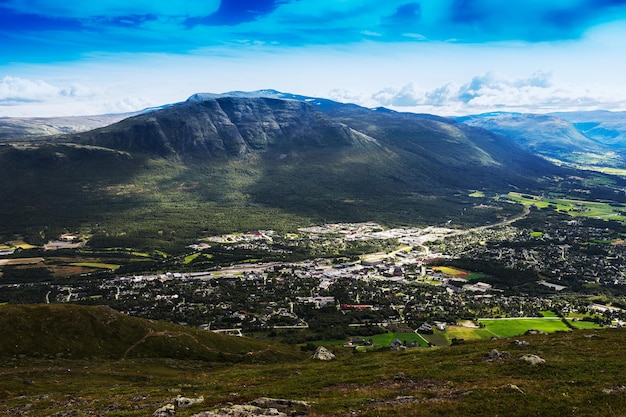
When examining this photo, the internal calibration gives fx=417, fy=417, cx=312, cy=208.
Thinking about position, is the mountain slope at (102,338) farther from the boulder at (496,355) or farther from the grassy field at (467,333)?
the boulder at (496,355)

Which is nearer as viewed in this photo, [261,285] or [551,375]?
[551,375]

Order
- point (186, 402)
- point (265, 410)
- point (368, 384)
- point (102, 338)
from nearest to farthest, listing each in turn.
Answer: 1. point (265, 410)
2. point (186, 402)
3. point (368, 384)
4. point (102, 338)

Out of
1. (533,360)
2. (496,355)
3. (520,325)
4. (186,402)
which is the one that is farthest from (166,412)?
(520,325)

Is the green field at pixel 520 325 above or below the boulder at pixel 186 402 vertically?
below

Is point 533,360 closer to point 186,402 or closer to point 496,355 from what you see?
point 496,355

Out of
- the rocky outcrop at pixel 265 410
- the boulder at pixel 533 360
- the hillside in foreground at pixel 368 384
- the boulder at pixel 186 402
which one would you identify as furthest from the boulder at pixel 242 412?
the boulder at pixel 533 360

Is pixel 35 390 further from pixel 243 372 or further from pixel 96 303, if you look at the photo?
pixel 96 303

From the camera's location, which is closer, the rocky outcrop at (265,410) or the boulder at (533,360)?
the rocky outcrop at (265,410)

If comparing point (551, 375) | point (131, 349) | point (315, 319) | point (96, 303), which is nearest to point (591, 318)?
point (315, 319)

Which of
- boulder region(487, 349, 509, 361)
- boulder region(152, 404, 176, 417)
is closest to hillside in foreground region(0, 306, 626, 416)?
boulder region(487, 349, 509, 361)
